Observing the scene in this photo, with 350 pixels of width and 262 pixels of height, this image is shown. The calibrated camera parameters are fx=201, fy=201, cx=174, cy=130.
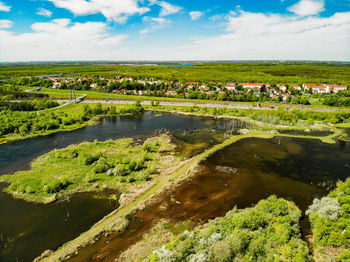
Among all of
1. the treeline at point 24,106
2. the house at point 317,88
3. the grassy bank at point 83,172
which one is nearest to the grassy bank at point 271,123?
the grassy bank at point 83,172

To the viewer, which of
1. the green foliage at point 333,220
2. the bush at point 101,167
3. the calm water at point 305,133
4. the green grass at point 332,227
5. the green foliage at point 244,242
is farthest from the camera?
the calm water at point 305,133

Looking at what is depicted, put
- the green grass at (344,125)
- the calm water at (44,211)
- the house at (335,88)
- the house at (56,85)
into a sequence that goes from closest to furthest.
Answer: the calm water at (44,211)
the green grass at (344,125)
the house at (335,88)
the house at (56,85)

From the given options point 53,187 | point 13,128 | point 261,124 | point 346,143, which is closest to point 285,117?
point 261,124

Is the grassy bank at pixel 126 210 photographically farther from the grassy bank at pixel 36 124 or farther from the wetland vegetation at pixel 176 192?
the grassy bank at pixel 36 124

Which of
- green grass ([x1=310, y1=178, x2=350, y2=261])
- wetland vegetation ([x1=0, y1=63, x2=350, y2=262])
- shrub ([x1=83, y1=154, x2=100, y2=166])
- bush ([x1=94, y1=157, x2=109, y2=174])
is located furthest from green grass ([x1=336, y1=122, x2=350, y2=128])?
shrub ([x1=83, y1=154, x2=100, y2=166])

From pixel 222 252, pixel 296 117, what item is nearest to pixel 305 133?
pixel 296 117

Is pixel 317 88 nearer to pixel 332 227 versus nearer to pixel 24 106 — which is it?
pixel 332 227
